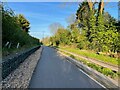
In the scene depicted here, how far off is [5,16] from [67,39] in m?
64.0

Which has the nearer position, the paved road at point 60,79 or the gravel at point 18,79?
the gravel at point 18,79

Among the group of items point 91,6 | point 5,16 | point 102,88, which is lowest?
point 102,88

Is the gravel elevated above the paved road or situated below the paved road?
above

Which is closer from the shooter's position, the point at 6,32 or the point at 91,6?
the point at 6,32

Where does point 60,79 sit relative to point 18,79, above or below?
below

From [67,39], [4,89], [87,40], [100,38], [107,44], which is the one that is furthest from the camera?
[67,39]

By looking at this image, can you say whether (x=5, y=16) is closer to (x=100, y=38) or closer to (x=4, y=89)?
(x=4, y=89)

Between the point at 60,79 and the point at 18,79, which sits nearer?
the point at 18,79

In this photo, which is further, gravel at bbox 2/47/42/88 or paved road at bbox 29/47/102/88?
paved road at bbox 29/47/102/88

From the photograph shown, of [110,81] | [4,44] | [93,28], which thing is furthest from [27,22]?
[110,81]

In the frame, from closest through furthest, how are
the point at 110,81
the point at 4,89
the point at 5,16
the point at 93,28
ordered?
the point at 4,89 → the point at 110,81 → the point at 5,16 → the point at 93,28

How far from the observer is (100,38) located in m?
38.9

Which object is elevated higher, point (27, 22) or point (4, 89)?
point (27, 22)

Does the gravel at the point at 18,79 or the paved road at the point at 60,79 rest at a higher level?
the gravel at the point at 18,79
